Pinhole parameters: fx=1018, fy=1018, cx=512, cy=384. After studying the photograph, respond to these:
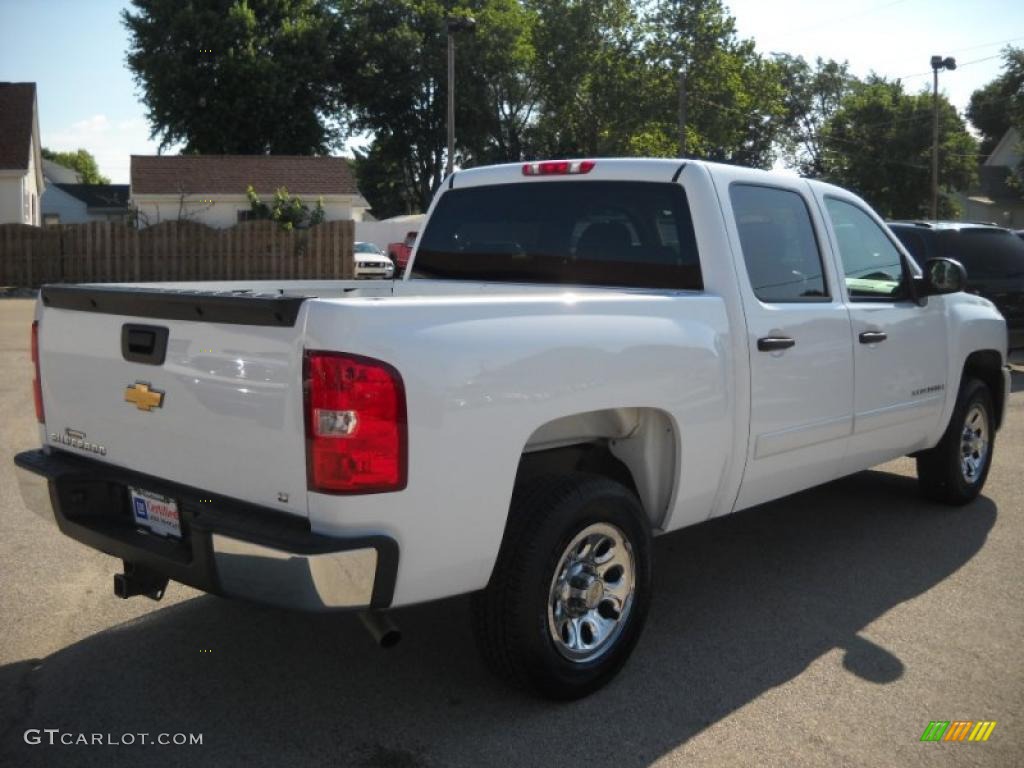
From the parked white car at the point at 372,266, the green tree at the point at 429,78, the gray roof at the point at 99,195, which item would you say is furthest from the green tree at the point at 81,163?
the parked white car at the point at 372,266

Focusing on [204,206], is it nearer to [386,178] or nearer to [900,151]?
[386,178]

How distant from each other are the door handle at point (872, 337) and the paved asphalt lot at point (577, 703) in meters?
1.17

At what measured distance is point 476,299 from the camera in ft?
10.5

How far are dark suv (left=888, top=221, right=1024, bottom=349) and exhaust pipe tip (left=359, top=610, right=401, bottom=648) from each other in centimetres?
947

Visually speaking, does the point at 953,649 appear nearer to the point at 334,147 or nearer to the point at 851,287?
the point at 851,287

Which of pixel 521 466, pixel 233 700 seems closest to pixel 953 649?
pixel 521 466

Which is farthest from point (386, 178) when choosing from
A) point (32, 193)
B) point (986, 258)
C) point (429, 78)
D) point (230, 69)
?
point (986, 258)

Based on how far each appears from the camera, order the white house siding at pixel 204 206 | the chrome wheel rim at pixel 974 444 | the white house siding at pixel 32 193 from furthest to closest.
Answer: the white house siding at pixel 204 206 → the white house siding at pixel 32 193 → the chrome wheel rim at pixel 974 444

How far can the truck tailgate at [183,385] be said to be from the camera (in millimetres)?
2945

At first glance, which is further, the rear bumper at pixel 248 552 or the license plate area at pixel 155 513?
the license plate area at pixel 155 513

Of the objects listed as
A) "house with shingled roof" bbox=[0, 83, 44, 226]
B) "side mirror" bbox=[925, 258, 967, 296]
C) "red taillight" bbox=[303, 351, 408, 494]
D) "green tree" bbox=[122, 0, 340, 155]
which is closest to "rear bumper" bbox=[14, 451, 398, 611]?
"red taillight" bbox=[303, 351, 408, 494]

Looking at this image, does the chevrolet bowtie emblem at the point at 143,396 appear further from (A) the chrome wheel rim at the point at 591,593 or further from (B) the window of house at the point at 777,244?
(B) the window of house at the point at 777,244

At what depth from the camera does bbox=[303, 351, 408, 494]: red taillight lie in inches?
112

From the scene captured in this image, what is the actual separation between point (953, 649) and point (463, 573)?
7.38 feet
